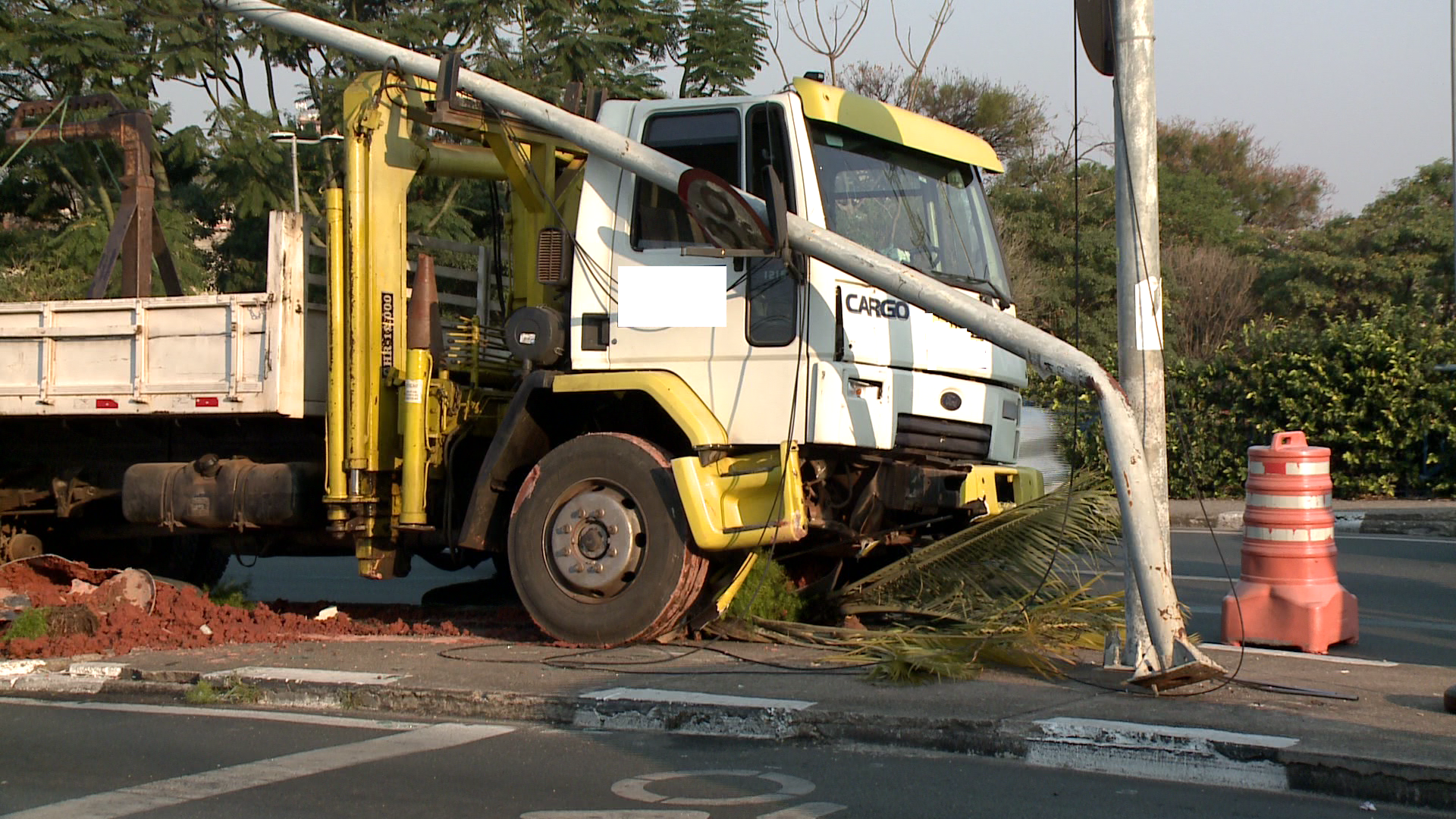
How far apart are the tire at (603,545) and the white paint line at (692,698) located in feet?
3.35

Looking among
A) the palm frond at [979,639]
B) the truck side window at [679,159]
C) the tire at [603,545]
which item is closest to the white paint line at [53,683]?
the tire at [603,545]

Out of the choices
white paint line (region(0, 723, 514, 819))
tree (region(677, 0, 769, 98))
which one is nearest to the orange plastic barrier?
white paint line (region(0, 723, 514, 819))

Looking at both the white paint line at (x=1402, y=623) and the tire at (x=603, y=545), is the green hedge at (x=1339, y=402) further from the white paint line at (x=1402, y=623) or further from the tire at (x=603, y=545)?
the tire at (x=603, y=545)

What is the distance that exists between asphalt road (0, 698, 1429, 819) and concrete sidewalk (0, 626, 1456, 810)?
98 mm

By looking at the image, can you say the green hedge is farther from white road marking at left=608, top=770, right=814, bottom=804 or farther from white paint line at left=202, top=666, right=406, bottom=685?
white road marking at left=608, top=770, right=814, bottom=804

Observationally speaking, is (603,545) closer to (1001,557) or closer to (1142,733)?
(1001,557)

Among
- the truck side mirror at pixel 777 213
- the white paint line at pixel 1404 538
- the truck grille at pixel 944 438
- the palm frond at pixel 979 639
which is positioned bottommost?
the palm frond at pixel 979 639

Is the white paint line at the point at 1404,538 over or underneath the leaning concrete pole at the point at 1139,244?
underneath

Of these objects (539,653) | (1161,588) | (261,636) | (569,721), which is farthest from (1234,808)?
(261,636)

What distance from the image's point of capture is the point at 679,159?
Result: 7555 millimetres

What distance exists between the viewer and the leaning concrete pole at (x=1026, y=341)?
588 cm

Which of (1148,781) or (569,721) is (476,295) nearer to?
(569,721)

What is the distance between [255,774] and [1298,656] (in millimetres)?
4842

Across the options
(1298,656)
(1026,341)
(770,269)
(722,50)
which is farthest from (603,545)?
(722,50)
